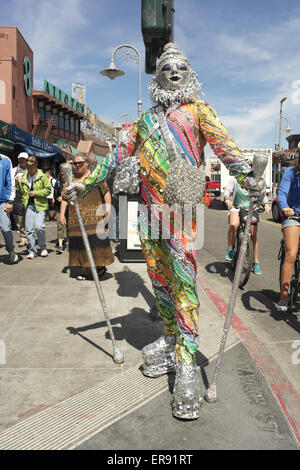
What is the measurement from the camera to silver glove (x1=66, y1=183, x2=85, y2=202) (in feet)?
9.45

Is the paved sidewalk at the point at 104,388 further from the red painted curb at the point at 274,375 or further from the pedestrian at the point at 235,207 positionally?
the pedestrian at the point at 235,207

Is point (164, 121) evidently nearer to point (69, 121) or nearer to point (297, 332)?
point (297, 332)

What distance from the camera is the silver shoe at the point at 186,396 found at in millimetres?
2412

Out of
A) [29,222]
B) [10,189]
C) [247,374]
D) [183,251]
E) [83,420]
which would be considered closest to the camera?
[83,420]

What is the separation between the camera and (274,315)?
14.9ft

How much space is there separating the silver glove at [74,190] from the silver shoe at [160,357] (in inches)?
47.3

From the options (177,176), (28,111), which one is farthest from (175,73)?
(28,111)

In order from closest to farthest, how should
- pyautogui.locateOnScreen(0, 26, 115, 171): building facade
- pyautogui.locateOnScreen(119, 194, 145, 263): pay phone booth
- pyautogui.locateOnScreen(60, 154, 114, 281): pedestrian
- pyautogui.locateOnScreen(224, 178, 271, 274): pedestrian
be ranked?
1. pyautogui.locateOnScreen(60, 154, 114, 281): pedestrian
2. pyautogui.locateOnScreen(224, 178, 271, 274): pedestrian
3. pyautogui.locateOnScreen(119, 194, 145, 263): pay phone booth
4. pyautogui.locateOnScreen(0, 26, 115, 171): building facade

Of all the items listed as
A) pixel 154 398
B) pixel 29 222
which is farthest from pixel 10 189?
pixel 154 398

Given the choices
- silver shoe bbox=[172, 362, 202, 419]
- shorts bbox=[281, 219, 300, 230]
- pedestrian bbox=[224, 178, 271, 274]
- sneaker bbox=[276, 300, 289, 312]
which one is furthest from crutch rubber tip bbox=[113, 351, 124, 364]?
pedestrian bbox=[224, 178, 271, 274]

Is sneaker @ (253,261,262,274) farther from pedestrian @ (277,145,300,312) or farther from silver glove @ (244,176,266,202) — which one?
silver glove @ (244,176,266,202)

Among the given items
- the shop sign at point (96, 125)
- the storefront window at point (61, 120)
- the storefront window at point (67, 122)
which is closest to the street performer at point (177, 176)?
the storefront window at point (61, 120)

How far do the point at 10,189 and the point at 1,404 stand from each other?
4516 mm

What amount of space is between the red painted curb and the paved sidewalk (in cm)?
5
